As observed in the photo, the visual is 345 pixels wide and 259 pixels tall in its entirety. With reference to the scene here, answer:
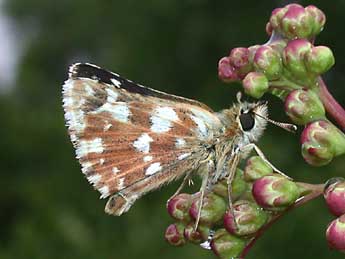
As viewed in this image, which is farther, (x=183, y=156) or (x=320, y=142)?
(x=183, y=156)

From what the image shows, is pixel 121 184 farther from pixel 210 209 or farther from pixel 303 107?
pixel 303 107

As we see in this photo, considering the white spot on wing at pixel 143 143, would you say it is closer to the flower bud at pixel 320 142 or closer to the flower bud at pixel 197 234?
the flower bud at pixel 197 234

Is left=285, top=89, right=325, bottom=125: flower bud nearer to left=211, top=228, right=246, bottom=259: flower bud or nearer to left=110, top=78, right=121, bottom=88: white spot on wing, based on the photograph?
left=211, top=228, right=246, bottom=259: flower bud

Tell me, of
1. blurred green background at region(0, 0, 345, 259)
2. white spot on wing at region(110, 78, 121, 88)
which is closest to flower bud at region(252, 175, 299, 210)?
white spot on wing at region(110, 78, 121, 88)

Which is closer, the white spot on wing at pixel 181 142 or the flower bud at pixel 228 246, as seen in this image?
the flower bud at pixel 228 246

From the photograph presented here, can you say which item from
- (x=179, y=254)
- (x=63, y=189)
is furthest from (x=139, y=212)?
(x=63, y=189)

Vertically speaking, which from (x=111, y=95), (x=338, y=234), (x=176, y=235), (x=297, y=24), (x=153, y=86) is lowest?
(x=153, y=86)

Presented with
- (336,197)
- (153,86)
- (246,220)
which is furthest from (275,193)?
(153,86)

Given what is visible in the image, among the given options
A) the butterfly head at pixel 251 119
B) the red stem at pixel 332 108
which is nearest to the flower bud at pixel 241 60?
the butterfly head at pixel 251 119

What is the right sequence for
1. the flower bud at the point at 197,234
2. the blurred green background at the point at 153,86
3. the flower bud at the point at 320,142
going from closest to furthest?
the flower bud at the point at 320,142 → the flower bud at the point at 197,234 → the blurred green background at the point at 153,86
